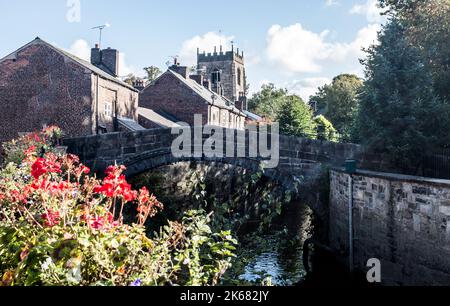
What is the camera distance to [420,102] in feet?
42.4

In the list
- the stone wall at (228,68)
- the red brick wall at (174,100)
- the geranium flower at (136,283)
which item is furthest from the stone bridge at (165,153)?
the stone wall at (228,68)

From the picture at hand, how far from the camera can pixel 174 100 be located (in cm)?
3331

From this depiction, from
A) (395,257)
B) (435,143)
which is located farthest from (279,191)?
(395,257)

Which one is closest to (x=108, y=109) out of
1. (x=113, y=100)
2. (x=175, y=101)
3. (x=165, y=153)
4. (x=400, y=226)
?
(x=113, y=100)

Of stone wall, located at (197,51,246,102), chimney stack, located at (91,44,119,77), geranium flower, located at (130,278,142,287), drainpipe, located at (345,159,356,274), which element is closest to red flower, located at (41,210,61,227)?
geranium flower, located at (130,278,142,287)

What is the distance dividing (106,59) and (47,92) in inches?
274

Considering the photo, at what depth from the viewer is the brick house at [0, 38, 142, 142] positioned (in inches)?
810

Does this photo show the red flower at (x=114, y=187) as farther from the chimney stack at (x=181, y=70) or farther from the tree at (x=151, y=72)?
the tree at (x=151, y=72)

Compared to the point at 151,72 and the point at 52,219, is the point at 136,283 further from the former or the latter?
the point at 151,72

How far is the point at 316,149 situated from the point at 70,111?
13.2 metres

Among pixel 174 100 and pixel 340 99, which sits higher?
pixel 340 99

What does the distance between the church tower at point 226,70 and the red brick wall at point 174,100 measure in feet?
86.9

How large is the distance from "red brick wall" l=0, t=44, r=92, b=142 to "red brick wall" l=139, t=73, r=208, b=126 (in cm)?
1306

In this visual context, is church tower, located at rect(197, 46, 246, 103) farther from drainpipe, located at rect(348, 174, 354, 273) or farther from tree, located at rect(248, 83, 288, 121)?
drainpipe, located at rect(348, 174, 354, 273)
